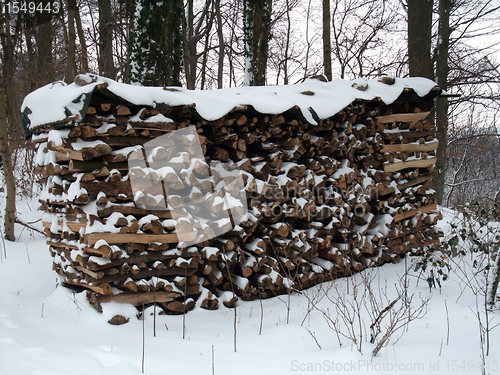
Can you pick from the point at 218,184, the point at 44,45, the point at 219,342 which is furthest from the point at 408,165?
the point at 44,45

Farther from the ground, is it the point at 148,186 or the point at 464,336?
the point at 148,186

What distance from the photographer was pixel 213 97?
4305 millimetres

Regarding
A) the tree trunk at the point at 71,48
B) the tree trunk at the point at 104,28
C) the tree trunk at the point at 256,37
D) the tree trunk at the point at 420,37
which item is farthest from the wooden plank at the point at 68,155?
the tree trunk at the point at 104,28

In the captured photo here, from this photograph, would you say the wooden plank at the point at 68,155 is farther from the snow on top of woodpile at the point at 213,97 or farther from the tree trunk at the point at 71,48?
the tree trunk at the point at 71,48

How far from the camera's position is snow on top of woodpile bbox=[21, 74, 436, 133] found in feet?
11.9

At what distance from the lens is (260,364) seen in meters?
2.96

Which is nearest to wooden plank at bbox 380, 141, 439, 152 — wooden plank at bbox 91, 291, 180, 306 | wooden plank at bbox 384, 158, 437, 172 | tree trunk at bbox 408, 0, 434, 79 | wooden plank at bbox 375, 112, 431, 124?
wooden plank at bbox 384, 158, 437, 172

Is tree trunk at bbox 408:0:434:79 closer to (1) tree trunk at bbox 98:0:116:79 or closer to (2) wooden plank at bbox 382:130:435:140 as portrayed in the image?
(2) wooden plank at bbox 382:130:435:140

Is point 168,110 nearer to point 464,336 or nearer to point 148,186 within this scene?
point 148,186

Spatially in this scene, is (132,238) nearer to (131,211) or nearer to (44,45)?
(131,211)

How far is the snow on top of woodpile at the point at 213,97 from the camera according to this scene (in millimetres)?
3627

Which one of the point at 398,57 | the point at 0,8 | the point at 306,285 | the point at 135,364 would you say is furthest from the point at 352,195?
the point at 398,57

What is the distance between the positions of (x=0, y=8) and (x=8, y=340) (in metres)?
5.44

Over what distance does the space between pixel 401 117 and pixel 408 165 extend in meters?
0.73
